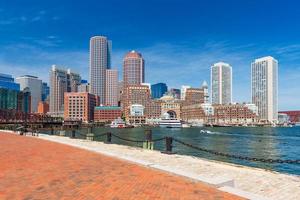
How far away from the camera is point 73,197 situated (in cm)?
843

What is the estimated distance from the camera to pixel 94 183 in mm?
10016

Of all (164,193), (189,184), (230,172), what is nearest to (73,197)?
(164,193)

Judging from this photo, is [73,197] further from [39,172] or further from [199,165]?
[199,165]

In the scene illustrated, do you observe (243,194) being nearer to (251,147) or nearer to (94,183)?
(94,183)

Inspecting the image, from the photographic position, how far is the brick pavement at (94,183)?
340 inches

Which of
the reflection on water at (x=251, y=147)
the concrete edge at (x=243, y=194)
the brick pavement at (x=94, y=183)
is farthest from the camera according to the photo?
the reflection on water at (x=251, y=147)

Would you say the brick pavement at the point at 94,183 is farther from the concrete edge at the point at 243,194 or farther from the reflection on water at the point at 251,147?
the reflection on water at the point at 251,147

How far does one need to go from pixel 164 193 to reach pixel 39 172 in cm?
543

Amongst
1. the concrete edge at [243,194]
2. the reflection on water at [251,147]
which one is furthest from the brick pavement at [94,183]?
the reflection on water at [251,147]

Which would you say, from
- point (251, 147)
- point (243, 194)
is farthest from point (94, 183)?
point (251, 147)

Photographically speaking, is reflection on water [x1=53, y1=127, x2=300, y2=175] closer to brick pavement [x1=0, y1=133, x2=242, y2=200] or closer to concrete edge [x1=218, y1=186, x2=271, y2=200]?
brick pavement [x1=0, y1=133, x2=242, y2=200]

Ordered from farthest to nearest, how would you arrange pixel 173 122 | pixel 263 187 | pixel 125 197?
pixel 173 122 → pixel 263 187 → pixel 125 197

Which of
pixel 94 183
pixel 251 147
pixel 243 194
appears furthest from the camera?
pixel 251 147

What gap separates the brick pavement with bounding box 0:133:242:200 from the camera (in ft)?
28.3
